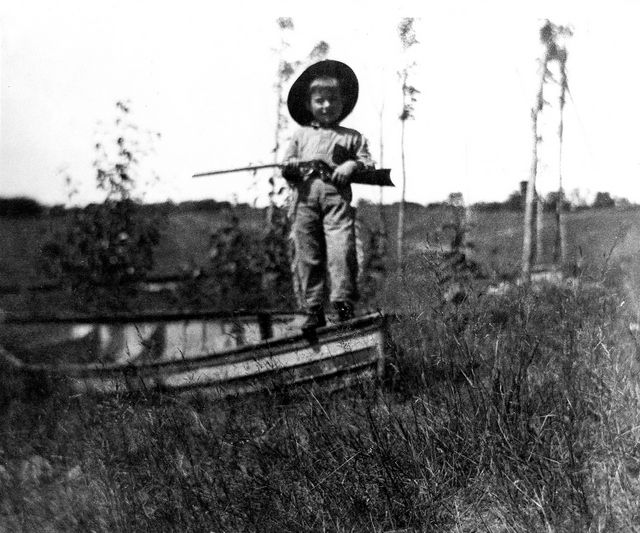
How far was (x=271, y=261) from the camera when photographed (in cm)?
419

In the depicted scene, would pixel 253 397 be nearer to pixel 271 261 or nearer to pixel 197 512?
pixel 197 512

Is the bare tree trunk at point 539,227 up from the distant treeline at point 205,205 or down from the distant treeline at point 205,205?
down

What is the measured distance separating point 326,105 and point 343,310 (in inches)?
45.9

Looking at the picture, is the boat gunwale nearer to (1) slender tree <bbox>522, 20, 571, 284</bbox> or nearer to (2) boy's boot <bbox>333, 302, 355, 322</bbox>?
(2) boy's boot <bbox>333, 302, 355, 322</bbox>

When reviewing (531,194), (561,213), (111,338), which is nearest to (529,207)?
(531,194)

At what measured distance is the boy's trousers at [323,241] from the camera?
397cm

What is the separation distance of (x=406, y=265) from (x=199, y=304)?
1.32 metres

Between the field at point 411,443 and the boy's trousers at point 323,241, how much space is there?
319mm

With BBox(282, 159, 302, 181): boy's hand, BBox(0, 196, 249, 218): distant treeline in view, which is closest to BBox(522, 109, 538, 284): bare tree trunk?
BBox(282, 159, 302, 181): boy's hand

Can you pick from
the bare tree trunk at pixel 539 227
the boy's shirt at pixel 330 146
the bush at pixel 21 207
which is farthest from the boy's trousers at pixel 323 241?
the bush at pixel 21 207

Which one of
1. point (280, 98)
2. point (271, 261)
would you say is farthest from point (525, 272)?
point (280, 98)

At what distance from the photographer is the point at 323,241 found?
13.3 feet

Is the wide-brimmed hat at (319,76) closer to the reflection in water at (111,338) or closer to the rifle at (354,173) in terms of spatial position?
the rifle at (354,173)

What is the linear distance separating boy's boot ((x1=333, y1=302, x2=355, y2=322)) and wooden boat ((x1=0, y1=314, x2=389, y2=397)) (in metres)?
0.15
